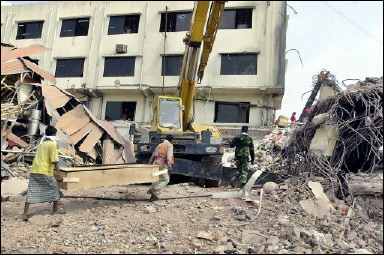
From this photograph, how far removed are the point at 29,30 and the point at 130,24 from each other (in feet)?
21.7

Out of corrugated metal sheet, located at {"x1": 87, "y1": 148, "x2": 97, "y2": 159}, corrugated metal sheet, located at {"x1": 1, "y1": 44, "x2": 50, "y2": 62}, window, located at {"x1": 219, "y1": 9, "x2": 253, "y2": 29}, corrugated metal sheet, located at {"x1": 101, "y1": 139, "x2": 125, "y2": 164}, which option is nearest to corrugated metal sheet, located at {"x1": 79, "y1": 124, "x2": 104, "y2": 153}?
corrugated metal sheet, located at {"x1": 87, "y1": 148, "x2": 97, "y2": 159}

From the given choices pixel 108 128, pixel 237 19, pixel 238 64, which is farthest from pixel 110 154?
pixel 237 19

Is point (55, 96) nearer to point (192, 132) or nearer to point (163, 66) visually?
point (192, 132)

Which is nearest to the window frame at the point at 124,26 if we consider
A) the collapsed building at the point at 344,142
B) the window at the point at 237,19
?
the window at the point at 237,19

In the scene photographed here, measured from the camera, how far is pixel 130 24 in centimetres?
1900

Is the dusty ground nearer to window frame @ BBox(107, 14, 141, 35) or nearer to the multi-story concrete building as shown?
the multi-story concrete building

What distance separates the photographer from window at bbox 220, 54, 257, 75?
16.7 m

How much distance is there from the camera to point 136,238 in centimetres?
427

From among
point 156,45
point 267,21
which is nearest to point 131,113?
point 156,45

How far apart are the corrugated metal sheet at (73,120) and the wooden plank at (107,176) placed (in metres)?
6.20

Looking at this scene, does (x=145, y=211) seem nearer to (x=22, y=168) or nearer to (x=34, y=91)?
(x=22, y=168)

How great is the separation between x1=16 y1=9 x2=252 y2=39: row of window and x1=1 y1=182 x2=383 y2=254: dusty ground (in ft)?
43.2

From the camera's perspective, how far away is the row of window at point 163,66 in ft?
55.1

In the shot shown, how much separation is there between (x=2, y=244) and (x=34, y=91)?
751 centimetres
